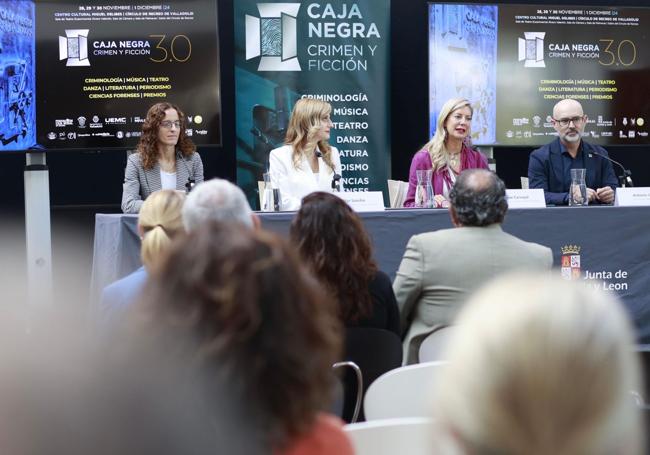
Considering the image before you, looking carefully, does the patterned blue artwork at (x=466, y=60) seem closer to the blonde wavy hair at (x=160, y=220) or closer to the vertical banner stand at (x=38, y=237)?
the vertical banner stand at (x=38, y=237)

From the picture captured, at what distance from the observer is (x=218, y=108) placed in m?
6.36

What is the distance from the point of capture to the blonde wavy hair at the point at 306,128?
16.4ft

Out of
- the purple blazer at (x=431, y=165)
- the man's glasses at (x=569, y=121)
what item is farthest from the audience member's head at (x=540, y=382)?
the man's glasses at (x=569, y=121)

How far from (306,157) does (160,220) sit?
2.45m

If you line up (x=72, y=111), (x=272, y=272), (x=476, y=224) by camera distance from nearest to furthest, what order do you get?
(x=272, y=272)
(x=476, y=224)
(x=72, y=111)

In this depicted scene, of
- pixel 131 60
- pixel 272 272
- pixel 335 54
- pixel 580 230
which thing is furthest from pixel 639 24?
pixel 272 272

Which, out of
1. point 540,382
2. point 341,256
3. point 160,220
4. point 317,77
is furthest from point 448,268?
point 317,77

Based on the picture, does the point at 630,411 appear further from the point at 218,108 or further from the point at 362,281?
the point at 218,108

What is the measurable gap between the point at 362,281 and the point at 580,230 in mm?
2256

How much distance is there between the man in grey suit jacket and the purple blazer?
173 centimetres

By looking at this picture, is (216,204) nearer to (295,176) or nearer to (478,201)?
(478,201)

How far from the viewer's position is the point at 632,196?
15.5 ft

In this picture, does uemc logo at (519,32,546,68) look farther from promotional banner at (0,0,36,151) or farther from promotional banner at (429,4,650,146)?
promotional banner at (0,0,36,151)

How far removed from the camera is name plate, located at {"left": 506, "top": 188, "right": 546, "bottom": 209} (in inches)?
181
